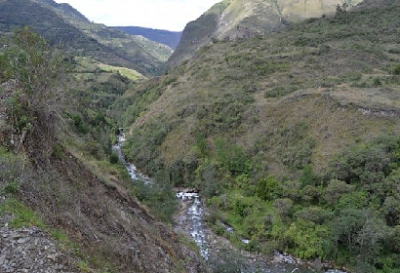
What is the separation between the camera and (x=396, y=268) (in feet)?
105

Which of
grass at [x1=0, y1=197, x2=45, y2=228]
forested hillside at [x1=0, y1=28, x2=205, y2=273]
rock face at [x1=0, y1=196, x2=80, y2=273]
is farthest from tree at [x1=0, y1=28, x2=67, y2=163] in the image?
rock face at [x1=0, y1=196, x2=80, y2=273]

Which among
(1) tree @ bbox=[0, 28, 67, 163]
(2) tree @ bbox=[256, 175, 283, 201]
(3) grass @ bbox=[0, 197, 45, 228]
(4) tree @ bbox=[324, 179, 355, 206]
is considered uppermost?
→ (1) tree @ bbox=[0, 28, 67, 163]

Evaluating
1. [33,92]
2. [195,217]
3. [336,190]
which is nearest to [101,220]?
[33,92]

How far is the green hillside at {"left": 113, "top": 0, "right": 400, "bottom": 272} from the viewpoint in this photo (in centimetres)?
3616

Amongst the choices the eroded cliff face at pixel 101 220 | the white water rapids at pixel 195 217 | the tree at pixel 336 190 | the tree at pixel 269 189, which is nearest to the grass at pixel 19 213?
the eroded cliff face at pixel 101 220

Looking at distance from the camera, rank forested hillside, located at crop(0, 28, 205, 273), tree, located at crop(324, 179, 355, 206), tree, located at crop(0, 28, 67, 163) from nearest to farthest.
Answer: forested hillside, located at crop(0, 28, 205, 273) < tree, located at crop(0, 28, 67, 163) < tree, located at crop(324, 179, 355, 206)

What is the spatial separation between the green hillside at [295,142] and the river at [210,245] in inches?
48.8

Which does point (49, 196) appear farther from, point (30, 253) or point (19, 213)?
point (30, 253)

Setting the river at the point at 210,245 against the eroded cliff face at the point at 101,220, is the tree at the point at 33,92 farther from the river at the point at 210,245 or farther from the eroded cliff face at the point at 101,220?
the river at the point at 210,245

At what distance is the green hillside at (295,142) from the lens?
3616 cm

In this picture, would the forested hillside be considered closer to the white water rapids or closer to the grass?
the grass

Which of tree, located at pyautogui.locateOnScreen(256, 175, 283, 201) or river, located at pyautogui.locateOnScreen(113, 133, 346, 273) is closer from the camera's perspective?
river, located at pyautogui.locateOnScreen(113, 133, 346, 273)

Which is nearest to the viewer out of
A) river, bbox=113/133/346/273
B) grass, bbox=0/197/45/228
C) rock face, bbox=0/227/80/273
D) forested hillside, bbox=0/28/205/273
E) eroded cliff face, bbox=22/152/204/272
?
rock face, bbox=0/227/80/273

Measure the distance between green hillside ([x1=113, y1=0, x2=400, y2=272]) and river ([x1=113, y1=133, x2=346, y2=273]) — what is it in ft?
4.06
